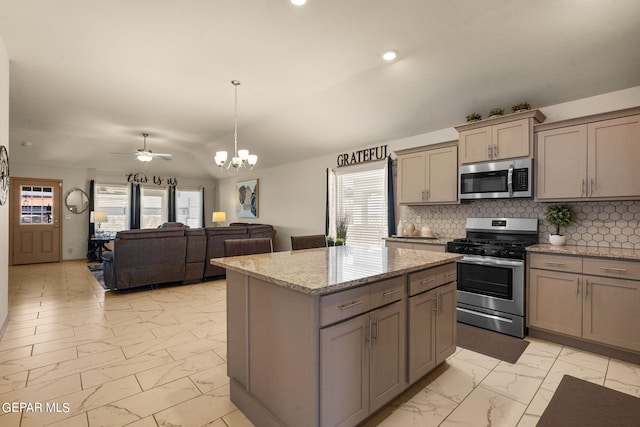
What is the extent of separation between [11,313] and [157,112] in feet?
11.6

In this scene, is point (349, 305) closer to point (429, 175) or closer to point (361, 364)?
point (361, 364)

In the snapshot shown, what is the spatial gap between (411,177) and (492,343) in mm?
2297

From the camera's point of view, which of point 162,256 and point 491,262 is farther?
point 162,256

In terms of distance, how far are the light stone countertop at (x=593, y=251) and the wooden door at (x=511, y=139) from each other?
101cm

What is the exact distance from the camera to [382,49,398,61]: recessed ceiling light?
3267mm

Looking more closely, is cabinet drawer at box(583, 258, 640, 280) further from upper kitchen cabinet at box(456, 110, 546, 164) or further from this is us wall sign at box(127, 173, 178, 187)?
this is us wall sign at box(127, 173, 178, 187)

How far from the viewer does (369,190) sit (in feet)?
18.2

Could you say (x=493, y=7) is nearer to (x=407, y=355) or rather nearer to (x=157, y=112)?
(x=407, y=355)

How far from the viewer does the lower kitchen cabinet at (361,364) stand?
60.8 inches

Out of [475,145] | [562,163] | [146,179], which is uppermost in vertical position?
[146,179]

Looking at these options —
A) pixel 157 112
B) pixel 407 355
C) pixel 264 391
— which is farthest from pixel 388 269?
pixel 157 112

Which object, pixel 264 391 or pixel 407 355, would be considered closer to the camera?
pixel 264 391

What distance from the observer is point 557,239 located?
10.8ft

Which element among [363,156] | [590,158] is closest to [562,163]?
[590,158]
